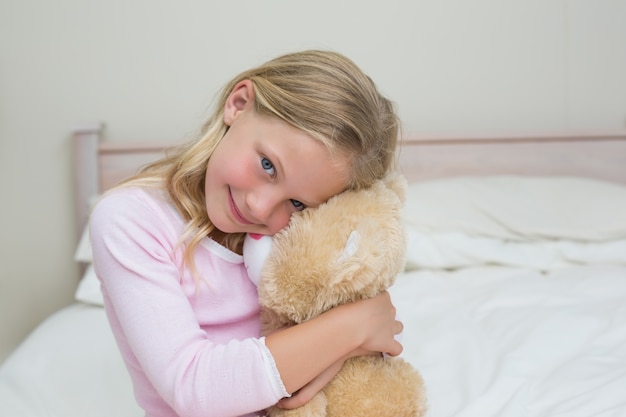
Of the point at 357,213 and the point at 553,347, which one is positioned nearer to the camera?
the point at 357,213

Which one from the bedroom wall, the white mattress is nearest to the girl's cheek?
the white mattress

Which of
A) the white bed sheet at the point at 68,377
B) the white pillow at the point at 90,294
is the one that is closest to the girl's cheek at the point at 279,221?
the white bed sheet at the point at 68,377

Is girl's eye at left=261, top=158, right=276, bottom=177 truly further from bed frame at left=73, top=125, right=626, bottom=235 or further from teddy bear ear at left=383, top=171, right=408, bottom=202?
bed frame at left=73, top=125, right=626, bottom=235

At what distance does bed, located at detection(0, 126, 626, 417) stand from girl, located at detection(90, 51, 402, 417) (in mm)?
371

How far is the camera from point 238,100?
2.97 feet

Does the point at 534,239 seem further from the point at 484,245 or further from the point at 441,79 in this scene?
the point at 441,79

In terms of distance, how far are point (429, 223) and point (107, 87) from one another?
121 centimetres

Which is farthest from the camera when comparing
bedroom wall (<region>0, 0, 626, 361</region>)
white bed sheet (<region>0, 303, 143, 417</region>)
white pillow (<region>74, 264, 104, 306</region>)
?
bedroom wall (<region>0, 0, 626, 361</region>)

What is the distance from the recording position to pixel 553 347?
1271 millimetres

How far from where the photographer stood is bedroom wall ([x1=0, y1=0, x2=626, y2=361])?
214 centimetres

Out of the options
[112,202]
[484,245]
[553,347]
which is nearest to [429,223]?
[484,245]

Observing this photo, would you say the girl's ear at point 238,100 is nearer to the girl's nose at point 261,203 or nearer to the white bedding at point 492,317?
the girl's nose at point 261,203

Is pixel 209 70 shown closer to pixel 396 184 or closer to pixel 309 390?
pixel 396 184

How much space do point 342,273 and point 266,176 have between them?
166 millimetres
